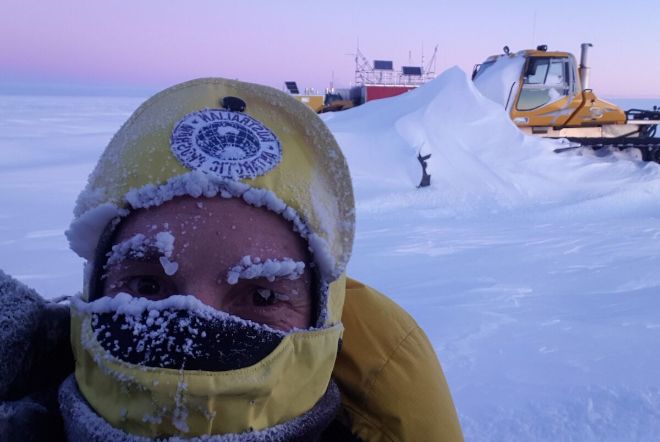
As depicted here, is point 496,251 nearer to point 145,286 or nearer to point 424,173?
point 424,173

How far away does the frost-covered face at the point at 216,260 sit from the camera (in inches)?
37.4

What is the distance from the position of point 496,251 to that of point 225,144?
407cm

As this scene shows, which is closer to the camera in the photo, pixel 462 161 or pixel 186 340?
pixel 186 340

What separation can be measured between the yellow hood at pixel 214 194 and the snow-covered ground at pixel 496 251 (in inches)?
51.5

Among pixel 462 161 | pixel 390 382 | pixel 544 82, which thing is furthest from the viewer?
pixel 544 82

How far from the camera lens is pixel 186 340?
0.85 metres

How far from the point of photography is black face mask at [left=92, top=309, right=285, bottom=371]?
845 millimetres

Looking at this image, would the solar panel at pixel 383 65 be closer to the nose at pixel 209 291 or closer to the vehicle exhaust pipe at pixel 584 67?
the vehicle exhaust pipe at pixel 584 67

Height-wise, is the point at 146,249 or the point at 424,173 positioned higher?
the point at 146,249

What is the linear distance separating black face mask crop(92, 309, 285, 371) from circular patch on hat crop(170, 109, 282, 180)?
0.27 meters

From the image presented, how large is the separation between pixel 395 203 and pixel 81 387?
19.3 feet

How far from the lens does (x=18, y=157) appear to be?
30.6 feet

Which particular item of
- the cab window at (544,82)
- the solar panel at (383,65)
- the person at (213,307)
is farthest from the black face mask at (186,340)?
the solar panel at (383,65)

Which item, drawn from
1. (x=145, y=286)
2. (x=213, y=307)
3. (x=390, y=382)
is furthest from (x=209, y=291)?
(x=390, y=382)
